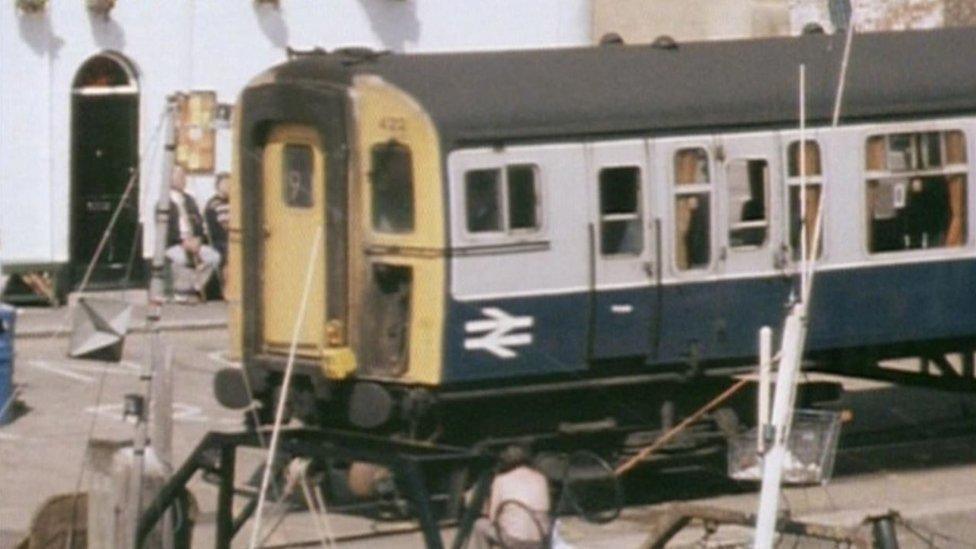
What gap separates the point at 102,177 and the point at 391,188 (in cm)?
1424

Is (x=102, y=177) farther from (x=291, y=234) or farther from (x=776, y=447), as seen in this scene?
(x=776, y=447)

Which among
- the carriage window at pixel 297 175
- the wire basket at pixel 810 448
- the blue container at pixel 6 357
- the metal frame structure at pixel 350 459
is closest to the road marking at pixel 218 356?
the blue container at pixel 6 357

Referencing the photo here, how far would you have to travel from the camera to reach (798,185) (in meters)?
20.7

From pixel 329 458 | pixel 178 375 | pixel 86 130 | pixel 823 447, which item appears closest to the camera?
pixel 329 458

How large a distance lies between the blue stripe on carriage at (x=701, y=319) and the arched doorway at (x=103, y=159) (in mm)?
13195

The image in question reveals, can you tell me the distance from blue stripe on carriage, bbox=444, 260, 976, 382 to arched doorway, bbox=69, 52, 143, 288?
13.2 m

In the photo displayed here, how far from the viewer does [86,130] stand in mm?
32969

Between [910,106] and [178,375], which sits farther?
[178,375]

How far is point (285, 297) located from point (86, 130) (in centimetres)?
1323

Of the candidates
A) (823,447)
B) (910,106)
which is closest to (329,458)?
(823,447)

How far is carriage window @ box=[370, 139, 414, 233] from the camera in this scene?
1934 centimetres

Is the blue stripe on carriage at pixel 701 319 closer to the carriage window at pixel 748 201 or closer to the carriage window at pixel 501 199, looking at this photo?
the carriage window at pixel 748 201

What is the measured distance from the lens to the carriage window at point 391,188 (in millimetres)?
19344

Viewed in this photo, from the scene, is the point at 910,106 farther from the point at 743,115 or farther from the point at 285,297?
the point at 285,297
